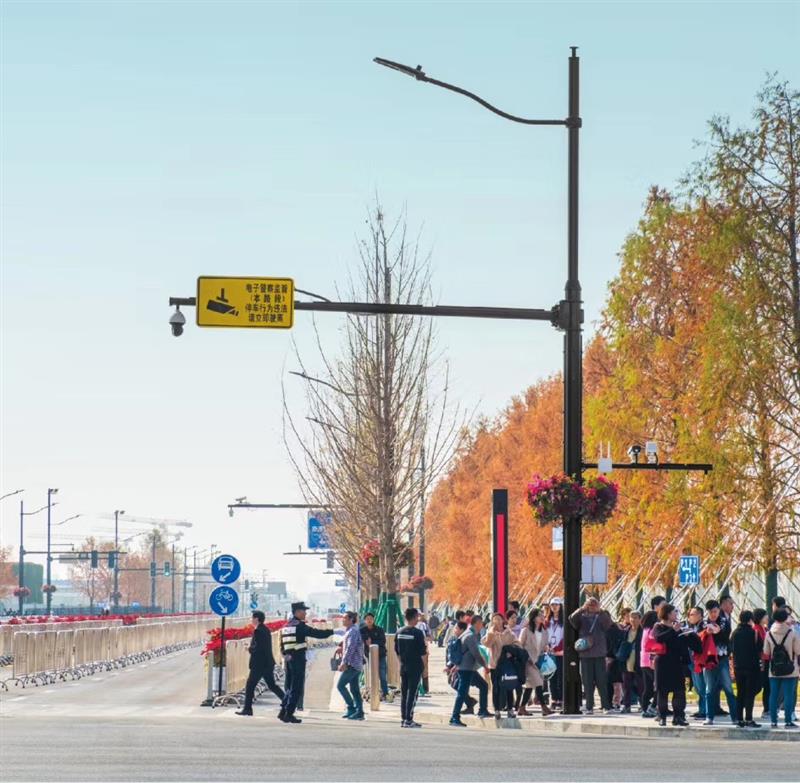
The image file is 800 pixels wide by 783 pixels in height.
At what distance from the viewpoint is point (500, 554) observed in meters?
33.8

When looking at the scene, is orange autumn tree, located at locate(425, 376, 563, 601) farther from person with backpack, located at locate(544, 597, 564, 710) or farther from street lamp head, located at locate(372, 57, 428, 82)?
street lamp head, located at locate(372, 57, 428, 82)

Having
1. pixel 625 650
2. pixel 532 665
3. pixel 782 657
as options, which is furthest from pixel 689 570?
pixel 782 657

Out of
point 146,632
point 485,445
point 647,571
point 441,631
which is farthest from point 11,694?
point 441,631

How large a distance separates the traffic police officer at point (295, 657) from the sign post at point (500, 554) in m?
6.12

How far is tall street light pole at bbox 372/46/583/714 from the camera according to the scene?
2611 cm

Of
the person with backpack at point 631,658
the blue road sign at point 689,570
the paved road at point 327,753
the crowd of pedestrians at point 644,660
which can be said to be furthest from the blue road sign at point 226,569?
the blue road sign at point 689,570

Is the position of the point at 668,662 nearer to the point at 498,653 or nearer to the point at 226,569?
the point at 498,653

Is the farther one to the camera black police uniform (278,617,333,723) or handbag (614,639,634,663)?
handbag (614,639,634,663)

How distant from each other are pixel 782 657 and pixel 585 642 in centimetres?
325

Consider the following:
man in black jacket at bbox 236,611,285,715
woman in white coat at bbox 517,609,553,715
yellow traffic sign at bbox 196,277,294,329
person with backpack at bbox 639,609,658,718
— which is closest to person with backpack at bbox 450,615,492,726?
woman in white coat at bbox 517,609,553,715

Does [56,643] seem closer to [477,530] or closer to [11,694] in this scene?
[11,694]

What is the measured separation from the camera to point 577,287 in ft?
86.5

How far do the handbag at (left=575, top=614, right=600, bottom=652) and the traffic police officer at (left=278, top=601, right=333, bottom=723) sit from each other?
13.2 feet

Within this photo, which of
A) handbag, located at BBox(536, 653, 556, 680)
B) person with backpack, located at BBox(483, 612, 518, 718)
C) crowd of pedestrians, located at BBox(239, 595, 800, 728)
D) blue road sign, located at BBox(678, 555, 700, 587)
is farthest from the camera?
blue road sign, located at BBox(678, 555, 700, 587)
